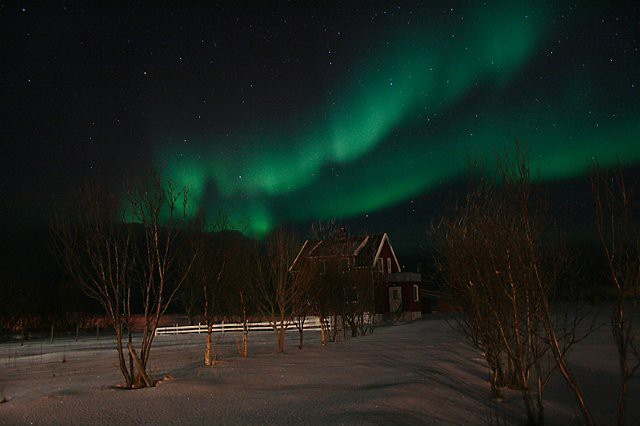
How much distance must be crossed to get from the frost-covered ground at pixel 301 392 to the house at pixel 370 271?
727 cm

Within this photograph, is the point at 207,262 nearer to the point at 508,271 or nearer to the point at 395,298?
the point at 508,271

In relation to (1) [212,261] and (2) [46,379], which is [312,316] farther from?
(2) [46,379]

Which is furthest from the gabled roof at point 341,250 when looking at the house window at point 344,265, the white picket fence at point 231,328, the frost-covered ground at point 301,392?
the frost-covered ground at point 301,392

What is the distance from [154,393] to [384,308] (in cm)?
3178

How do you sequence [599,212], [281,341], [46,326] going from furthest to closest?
[46,326]
[281,341]
[599,212]

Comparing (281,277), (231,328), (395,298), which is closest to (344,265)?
(281,277)

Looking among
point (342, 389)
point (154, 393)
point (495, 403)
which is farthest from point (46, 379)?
point (495, 403)

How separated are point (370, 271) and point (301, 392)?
18.9 metres

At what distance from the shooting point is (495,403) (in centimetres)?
1206

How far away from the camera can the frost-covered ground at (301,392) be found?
33.7 ft

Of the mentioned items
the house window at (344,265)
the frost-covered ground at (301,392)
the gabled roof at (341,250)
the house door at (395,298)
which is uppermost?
the gabled roof at (341,250)

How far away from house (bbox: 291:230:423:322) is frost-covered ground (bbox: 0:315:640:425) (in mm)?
7270

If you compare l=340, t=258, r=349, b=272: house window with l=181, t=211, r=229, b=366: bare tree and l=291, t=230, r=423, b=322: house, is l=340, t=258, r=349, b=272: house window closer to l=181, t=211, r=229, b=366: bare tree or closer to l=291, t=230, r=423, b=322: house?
l=291, t=230, r=423, b=322: house

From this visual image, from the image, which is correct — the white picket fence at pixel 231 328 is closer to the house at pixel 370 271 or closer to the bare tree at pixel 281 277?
the house at pixel 370 271
